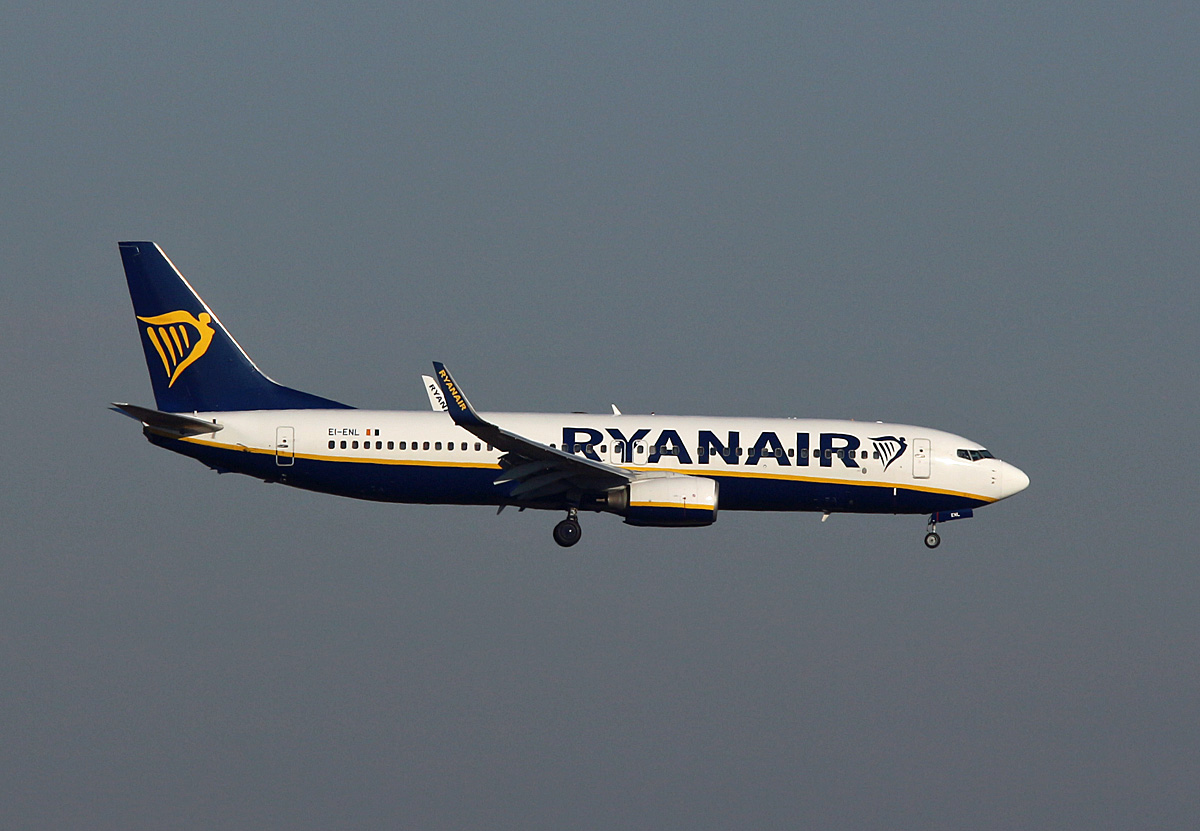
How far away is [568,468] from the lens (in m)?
51.3

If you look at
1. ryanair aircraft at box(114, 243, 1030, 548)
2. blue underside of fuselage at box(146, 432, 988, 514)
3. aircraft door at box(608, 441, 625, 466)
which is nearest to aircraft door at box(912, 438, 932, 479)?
ryanair aircraft at box(114, 243, 1030, 548)

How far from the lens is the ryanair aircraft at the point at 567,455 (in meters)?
52.2

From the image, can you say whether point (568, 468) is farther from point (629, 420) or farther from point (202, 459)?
point (202, 459)

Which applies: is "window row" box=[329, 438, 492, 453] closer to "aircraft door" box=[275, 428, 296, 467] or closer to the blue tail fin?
"aircraft door" box=[275, 428, 296, 467]

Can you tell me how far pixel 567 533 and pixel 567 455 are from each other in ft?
11.2

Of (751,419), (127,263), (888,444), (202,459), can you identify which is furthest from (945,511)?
(127,263)

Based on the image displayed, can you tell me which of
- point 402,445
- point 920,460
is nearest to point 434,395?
point 402,445

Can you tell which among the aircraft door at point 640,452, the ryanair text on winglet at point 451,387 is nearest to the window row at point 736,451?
the aircraft door at point 640,452

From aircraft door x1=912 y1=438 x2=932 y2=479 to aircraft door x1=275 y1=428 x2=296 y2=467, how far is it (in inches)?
776

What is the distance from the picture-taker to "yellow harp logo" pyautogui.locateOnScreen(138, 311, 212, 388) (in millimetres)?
55438

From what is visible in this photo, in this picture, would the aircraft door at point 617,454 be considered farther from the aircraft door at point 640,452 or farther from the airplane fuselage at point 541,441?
the aircraft door at point 640,452

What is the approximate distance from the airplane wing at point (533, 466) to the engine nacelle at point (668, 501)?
514 mm

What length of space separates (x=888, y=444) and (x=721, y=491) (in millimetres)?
5790

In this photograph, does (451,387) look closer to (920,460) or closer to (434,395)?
(434,395)
